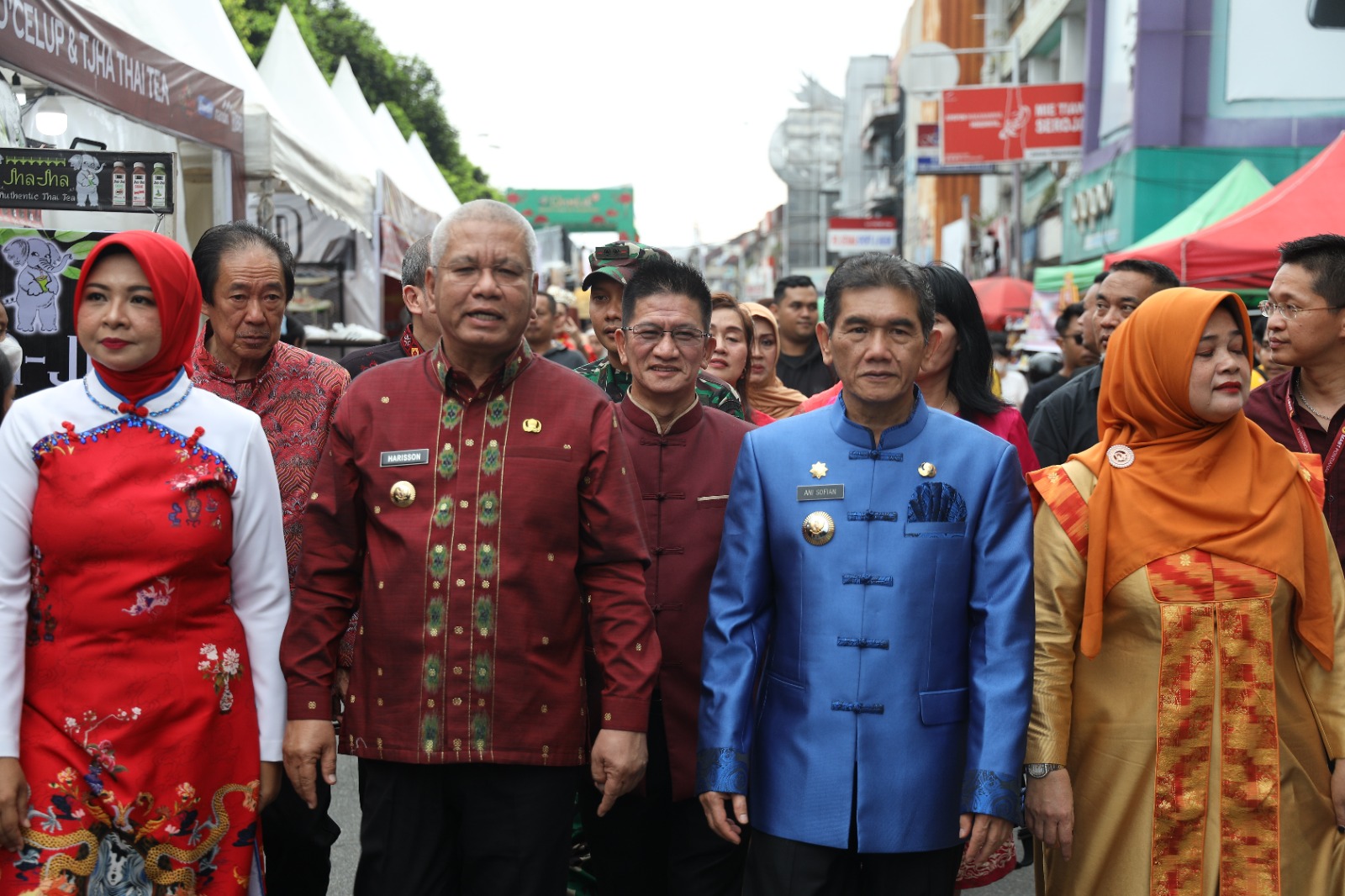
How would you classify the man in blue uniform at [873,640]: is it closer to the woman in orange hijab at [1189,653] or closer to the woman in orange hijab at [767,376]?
the woman in orange hijab at [1189,653]

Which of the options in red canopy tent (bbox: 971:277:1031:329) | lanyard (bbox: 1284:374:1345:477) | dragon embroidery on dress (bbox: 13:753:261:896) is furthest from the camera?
red canopy tent (bbox: 971:277:1031:329)

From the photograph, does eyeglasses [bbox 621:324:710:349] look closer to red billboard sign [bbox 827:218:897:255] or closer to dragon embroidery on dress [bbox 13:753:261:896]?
dragon embroidery on dress [bbox 13:753:261:896]

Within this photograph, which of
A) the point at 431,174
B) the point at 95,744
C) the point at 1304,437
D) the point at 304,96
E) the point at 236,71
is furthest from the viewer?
the point at 431,174

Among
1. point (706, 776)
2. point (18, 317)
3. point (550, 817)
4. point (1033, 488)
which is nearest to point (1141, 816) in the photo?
point (1033, 488)

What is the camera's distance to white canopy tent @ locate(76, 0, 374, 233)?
→ 689 cm

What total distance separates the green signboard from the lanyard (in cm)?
5894

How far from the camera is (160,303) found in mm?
2865

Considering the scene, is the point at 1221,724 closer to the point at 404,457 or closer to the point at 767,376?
the point at 404,457

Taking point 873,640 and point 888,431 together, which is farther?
point 888,431

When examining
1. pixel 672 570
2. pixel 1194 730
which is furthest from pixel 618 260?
pixel 1194 730

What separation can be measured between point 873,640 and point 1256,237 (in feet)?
23.4

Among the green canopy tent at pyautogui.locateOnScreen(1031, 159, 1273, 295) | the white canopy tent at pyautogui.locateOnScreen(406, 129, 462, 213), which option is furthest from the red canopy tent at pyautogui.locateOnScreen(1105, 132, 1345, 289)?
the white canopy tent at pyautogui.locateOnScreen(406, 129, 462, 213)

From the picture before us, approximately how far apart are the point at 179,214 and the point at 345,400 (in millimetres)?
4570

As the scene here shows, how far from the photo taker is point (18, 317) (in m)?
5.10
